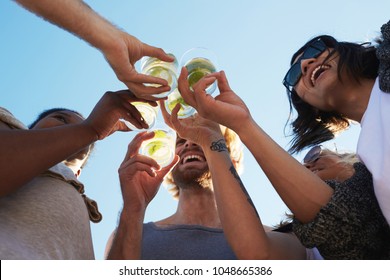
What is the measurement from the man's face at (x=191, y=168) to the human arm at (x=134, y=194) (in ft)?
2.27

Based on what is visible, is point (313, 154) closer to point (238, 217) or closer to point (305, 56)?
point (305, 56)

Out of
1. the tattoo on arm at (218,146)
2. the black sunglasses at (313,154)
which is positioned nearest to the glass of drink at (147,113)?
the tattoo on arm at (218,146)

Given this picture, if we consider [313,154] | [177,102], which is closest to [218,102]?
[177,102]

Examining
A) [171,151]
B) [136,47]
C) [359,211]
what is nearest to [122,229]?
[171,151]

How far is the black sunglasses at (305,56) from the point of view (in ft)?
11.5

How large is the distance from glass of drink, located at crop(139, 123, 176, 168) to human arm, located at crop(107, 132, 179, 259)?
0.18ft

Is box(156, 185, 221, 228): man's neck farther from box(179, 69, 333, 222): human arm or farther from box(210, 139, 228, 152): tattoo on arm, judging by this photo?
box(179, 69, 333, 222): human arm

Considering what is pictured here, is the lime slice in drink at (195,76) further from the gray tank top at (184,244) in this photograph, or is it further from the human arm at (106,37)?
the gray tank top at (184,244)

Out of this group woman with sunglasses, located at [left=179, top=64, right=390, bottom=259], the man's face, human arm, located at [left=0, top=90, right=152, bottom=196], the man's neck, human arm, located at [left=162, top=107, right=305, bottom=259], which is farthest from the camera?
the man's face

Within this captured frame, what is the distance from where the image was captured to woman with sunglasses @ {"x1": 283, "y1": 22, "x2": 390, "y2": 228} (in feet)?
7.68

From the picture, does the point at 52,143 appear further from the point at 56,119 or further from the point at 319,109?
the point at 319,109

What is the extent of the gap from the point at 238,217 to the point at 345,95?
3.66ft

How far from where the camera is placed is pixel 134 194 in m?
3.31

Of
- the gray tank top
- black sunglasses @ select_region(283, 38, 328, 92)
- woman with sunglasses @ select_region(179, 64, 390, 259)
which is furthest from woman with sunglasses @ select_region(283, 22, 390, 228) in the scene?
the gray tank top
